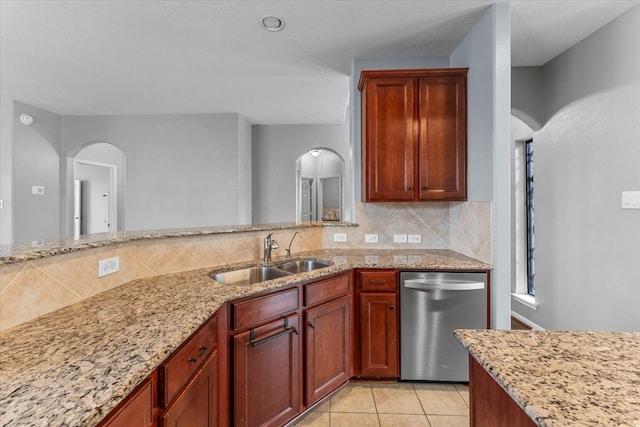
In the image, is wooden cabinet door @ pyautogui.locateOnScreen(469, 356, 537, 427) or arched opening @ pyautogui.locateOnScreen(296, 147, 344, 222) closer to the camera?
wooden cabinet door @ pyautogui.locateOnScreen(469, 356, 537, 427)

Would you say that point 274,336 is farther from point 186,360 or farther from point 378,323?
point 378,323

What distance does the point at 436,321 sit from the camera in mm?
2324

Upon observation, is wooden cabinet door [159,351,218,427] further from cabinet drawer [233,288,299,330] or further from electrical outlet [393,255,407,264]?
electrical outlet [393,255,407,264]

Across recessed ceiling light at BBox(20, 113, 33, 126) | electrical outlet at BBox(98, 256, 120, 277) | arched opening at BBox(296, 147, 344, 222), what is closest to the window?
electrical outlet at BBox(98, 256, 120, 277)

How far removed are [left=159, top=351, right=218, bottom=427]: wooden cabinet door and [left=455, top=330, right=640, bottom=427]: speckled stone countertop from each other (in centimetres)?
96

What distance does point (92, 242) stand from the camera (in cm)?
146

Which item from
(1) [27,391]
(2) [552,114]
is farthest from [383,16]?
(1) [27,391]

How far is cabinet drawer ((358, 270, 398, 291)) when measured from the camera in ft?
7.71

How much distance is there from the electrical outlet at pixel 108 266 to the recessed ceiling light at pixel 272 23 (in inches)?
75.4

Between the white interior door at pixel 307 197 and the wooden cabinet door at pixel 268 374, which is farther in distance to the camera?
the white interior door at pixel 307 197

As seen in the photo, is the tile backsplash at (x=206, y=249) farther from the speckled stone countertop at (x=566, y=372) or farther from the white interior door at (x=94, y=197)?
the white interior door at (x=94, y=197)

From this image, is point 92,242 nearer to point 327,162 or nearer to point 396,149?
point 396,149

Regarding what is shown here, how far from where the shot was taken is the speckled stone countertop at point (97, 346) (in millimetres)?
683

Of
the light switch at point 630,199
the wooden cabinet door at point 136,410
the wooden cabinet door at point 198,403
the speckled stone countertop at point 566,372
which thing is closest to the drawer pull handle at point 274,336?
the wooden cabinet door at point 198,403
